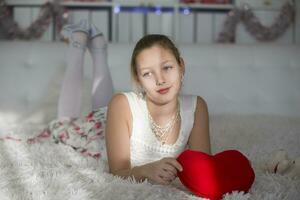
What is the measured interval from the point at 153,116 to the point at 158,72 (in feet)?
0.51

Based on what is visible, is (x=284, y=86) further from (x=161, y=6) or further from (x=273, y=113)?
(x=161, y=6)

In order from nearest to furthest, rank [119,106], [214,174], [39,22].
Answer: [214,174] < [119,106] < [39,22]

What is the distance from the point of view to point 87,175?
0.91 m

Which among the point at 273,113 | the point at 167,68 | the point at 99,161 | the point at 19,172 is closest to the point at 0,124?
the point at 99,161

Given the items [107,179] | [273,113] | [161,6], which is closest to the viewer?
[107,179]

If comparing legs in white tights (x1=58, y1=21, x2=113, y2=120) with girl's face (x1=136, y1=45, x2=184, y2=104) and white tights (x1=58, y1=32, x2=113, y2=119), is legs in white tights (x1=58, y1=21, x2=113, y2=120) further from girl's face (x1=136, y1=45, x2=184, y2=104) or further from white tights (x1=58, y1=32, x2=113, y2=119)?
girl's face (x1=136, y1=45, x2=184, y2=104)

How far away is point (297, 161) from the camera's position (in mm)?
950

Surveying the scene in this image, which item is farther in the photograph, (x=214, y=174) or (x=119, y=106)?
(x=119, y=106)

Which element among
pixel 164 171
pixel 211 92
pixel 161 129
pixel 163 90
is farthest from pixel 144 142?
pixel 211 92

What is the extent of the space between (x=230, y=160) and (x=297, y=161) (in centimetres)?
25

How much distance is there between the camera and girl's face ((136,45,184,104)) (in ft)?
3.18

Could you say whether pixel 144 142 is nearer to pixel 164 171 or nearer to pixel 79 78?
pixel 164 171

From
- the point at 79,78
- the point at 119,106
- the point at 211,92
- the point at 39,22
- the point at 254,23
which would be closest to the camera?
the point at 119,106

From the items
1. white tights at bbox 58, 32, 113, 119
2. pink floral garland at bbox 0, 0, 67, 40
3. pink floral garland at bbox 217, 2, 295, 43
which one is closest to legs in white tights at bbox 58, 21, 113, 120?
white tights at bbox 58, 32, 113, 119
